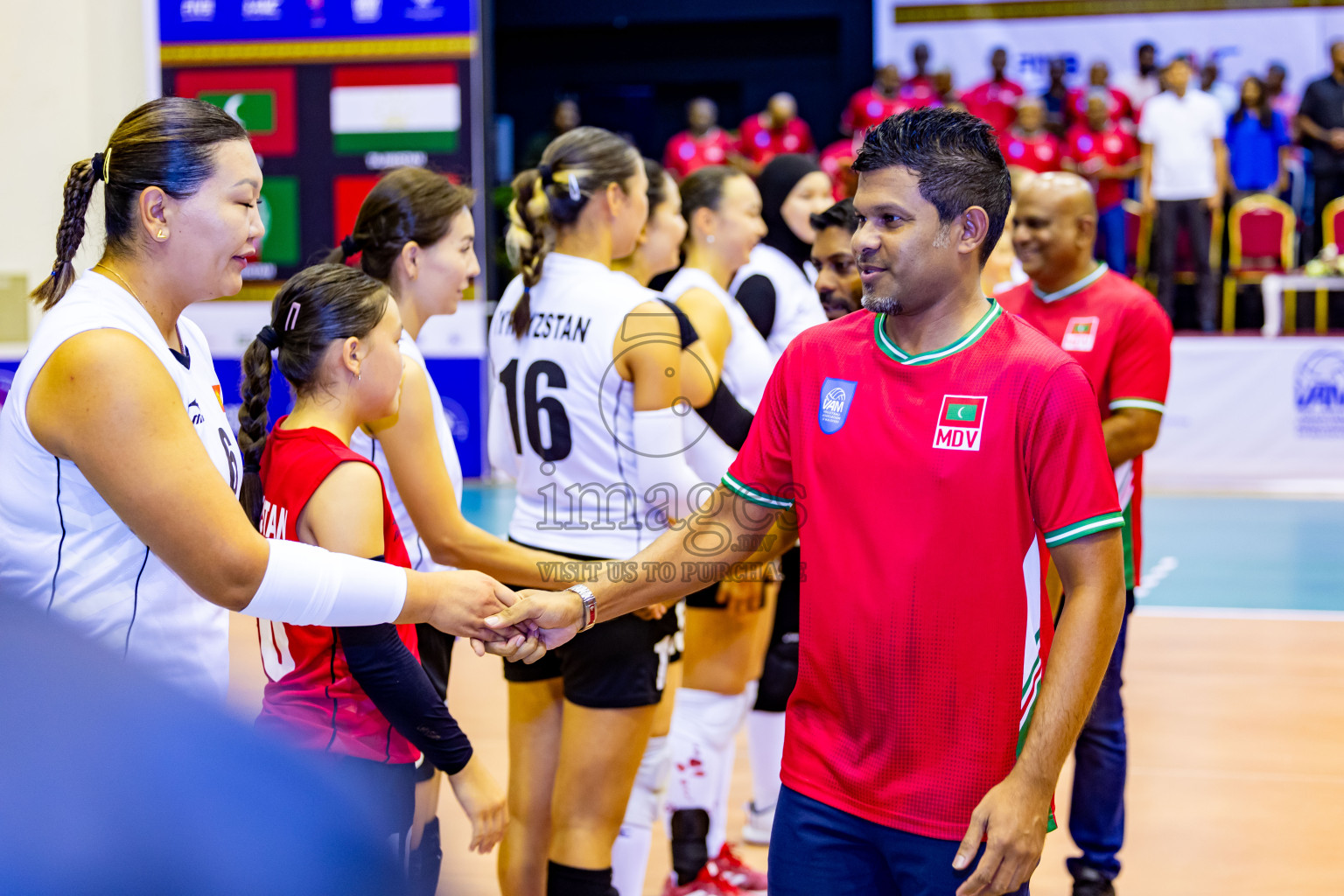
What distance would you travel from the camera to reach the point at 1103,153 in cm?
1257

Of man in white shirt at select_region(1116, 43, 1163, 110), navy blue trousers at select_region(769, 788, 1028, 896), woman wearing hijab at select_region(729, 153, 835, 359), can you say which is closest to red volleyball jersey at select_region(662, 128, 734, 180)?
man in white shirt at select_region(1116, 43, 1163, 110)

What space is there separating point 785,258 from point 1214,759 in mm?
2319

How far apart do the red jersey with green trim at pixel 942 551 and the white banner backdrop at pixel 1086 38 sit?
1301 cm

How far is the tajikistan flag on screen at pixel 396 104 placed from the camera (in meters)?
9.31

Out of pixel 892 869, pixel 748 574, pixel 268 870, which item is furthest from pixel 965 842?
pixel 748 574

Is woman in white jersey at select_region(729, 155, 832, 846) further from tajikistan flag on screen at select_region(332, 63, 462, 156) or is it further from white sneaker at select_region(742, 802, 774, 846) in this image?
tajikistan flag on screen at select_region(332, 63, 462, 156)

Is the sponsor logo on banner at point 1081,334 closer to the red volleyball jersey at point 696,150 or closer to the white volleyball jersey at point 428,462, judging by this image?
the white volleyball jersey at point 428,462

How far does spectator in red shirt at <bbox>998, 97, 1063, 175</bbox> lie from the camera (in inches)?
487

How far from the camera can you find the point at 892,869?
5.65 ft

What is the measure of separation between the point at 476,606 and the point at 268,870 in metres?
1.39

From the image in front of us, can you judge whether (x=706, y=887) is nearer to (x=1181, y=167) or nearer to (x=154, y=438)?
(x=154, y=438)

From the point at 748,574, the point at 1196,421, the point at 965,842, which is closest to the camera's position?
the point at 965,842

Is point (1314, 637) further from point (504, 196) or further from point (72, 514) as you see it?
point (504, 196)

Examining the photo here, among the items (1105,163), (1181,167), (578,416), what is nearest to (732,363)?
(578,416)
